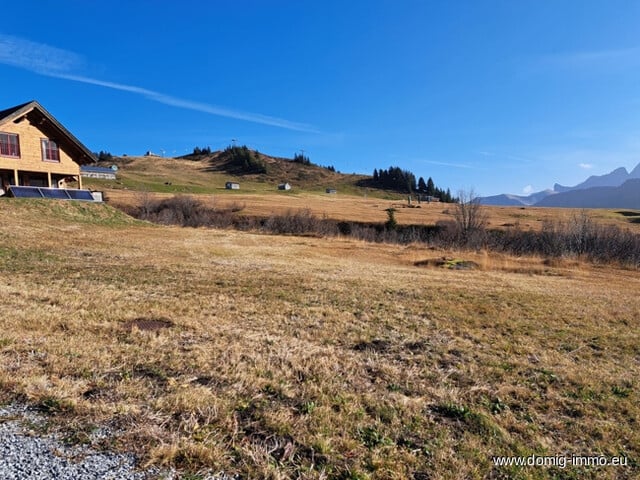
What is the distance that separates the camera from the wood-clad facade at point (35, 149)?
978 inches

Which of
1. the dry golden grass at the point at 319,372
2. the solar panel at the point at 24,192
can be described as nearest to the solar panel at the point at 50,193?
the solar panel at the point at 24,192

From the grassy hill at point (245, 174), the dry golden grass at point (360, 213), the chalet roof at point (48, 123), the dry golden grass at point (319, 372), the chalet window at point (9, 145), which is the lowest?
the dry golden grass at point (319, 372)

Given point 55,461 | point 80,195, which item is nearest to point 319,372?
point 55,461

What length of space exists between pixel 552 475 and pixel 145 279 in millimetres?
9670

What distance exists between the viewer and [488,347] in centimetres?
635

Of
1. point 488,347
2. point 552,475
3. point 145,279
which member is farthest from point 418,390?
point 145,279

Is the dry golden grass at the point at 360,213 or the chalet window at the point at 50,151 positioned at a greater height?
the chalet window at the point at 50,151

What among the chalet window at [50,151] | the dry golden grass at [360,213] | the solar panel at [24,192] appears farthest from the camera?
the dry golden grass at [360,213]

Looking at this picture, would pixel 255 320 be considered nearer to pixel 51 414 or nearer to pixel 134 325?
pixel 134 325

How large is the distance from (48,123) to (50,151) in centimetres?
209

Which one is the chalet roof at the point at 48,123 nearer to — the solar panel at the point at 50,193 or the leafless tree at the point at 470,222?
the solar panel at the point at 50,193

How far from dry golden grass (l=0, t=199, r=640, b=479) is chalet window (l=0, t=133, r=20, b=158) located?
19.8 m

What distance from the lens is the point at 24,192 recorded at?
24.1 m

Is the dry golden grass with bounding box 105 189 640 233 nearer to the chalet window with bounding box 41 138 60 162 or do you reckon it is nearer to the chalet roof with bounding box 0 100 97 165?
the chalet roof with bounding box 0 100 97 165
